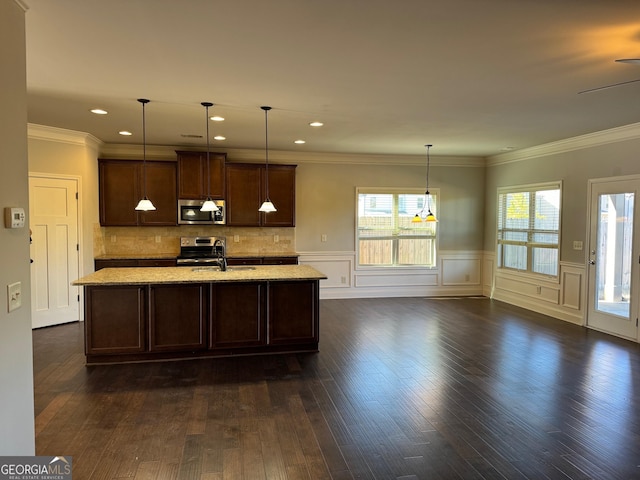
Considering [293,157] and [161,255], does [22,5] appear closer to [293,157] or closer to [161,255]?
[161,255]

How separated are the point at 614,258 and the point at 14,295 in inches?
247

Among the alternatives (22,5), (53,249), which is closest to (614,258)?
(22,5)

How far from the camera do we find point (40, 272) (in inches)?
211

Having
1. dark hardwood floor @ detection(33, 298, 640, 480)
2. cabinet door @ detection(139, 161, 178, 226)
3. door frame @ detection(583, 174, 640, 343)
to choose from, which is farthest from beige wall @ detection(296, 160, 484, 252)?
dark hardwood floor @ detection(33, 298, 640, 480)

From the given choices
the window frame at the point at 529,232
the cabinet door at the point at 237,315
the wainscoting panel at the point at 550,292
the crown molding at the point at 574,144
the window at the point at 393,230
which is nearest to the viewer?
the cabinet door at the point at 237,315

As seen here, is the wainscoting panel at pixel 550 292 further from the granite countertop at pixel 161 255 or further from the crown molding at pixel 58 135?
the crown molding at pixel 58 135

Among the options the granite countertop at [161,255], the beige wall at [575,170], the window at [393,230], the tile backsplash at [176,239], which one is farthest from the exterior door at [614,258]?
the tile backsplash at [176,239]

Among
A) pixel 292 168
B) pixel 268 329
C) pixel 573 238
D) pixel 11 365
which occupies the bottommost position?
pixel 268 329

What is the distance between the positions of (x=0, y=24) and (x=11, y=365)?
165cm

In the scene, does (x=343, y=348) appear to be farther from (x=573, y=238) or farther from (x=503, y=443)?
(x=573, y=238)

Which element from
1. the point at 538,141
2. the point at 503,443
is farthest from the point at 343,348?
the point at 538,141

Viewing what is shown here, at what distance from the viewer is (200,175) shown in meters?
6.54

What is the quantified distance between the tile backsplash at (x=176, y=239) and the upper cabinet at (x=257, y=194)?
339 millimetres

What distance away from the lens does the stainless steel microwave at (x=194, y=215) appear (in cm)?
655
